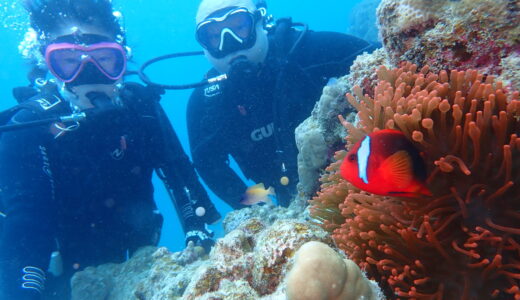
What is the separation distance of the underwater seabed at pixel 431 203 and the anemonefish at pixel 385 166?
138mm

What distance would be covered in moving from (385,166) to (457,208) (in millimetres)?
494

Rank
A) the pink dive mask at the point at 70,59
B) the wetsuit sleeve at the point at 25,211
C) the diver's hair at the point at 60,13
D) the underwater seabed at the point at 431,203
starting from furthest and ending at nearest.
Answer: the diver's hair at the point at 60,13, the pink dive mask at the point at 70,59, the wetsuit sleeve at the point at 25,211, the underwater seabed at the point at 431,203

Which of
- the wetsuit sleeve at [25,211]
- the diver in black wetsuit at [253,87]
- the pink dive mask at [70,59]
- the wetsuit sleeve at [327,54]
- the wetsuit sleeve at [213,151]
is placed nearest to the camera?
the wetsuit sleeve at [25,211]

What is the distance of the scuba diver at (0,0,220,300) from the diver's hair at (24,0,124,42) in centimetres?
1

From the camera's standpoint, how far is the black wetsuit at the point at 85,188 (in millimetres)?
4219

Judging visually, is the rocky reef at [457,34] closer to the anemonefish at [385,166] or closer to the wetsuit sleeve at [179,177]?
the anemonefish at [385,166]

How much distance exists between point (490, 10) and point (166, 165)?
5299 mm

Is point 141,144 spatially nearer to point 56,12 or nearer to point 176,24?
point 56,12

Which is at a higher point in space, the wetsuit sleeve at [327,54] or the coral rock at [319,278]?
the wetsuit sleeve at [327,54]

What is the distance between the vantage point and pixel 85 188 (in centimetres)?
534

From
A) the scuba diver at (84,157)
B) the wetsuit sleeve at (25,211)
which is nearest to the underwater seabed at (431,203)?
the wetsuit sleeve at (25,211)

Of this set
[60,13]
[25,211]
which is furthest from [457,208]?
[60,13]

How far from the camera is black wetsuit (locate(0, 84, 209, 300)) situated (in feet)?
13.8

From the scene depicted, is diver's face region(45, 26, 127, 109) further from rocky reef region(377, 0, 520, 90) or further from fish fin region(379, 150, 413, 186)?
fish fin region(379, 150, 413, 186)
